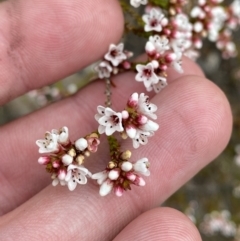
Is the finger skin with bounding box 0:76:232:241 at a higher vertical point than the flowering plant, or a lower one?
lower

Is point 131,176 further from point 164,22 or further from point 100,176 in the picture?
point 164,22

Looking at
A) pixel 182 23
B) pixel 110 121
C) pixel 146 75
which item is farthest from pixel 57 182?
pixel 182 23

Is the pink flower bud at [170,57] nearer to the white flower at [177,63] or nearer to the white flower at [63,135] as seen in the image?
the white flower at [177,63]

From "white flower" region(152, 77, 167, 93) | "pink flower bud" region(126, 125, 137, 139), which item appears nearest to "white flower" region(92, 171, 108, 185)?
"pink flower bud" region(126, 125, 137, 139)

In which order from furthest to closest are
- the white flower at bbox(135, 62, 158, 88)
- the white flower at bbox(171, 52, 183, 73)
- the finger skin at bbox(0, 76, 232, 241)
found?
the white flower at bbox(171, 52, 183, 73)
the white flower at bbox(135, 62, 158, 88)
the finger skin at bbox(0, 76, 232, 241)

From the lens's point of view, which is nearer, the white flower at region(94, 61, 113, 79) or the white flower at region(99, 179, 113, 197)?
the white flower at region(99, 179, 113, 197)

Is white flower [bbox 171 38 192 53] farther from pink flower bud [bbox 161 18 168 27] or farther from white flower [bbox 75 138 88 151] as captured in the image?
white flower [bbox 75 138 88 151]

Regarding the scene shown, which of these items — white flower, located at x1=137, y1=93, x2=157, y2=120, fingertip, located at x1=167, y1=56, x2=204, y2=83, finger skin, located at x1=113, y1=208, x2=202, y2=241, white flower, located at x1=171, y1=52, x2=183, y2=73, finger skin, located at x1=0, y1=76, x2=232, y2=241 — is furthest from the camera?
fingertip, located at x1=167, y1=56, x2=204, y2=83
